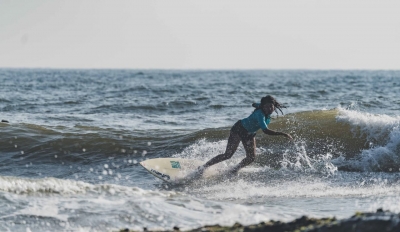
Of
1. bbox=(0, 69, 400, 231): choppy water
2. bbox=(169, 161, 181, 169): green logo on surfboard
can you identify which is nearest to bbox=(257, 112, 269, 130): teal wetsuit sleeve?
bbox=(0, 69, 400, 231): choppy water

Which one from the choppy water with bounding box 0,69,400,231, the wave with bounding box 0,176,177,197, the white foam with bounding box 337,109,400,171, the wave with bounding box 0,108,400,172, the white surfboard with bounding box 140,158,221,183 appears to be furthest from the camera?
the wave with bounding box 0,108,400,172

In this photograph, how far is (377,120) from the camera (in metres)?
15.5

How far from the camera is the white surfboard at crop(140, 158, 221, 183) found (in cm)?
1159

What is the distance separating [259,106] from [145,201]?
3465 mm

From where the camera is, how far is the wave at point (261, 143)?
1366 cm

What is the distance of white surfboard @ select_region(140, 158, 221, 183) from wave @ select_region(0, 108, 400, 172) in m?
1.83

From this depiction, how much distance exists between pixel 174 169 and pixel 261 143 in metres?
4.12

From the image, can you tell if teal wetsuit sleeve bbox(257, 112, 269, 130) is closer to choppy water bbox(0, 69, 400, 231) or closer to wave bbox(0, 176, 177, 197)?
choppy water bbox(0, 69, 400, 231)

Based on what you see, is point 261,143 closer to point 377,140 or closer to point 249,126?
point 377,140

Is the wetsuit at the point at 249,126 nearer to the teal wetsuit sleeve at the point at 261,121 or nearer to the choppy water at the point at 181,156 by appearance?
the teal wetsuit sleeve at the point at 261,121

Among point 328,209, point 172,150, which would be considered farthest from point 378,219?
point 172,150

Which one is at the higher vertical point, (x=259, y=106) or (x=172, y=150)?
(x=259, y=106)

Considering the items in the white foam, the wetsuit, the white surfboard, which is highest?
the wetsuit

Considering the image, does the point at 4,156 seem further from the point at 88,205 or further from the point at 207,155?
the point at 88,205
